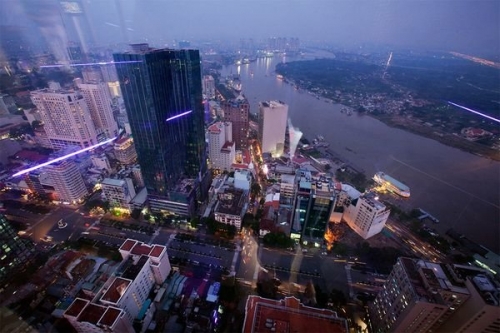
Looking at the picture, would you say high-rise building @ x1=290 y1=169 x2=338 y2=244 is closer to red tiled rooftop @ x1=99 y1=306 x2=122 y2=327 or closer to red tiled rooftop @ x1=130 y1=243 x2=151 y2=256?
red tiled rooftop @ x1=130 y1=243 x2=151 y2=256

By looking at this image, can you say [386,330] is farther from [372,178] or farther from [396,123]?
[396,123]

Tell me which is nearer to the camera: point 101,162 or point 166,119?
point 166,119

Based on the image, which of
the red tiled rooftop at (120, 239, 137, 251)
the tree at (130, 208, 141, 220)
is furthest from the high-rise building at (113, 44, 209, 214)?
the red tiled rooftop at (120, 239, 137, 251)

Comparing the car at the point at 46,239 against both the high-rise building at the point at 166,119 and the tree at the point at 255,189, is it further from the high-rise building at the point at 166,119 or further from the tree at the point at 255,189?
the tree at the point at 255,189

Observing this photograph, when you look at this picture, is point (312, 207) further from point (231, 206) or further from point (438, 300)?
point (438, 300)

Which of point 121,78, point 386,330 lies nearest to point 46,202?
point 121,78

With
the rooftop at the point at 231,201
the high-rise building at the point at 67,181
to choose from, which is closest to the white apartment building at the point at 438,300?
the rooftop at the point at 231,201

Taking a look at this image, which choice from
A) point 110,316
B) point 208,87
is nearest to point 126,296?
point 110,316
